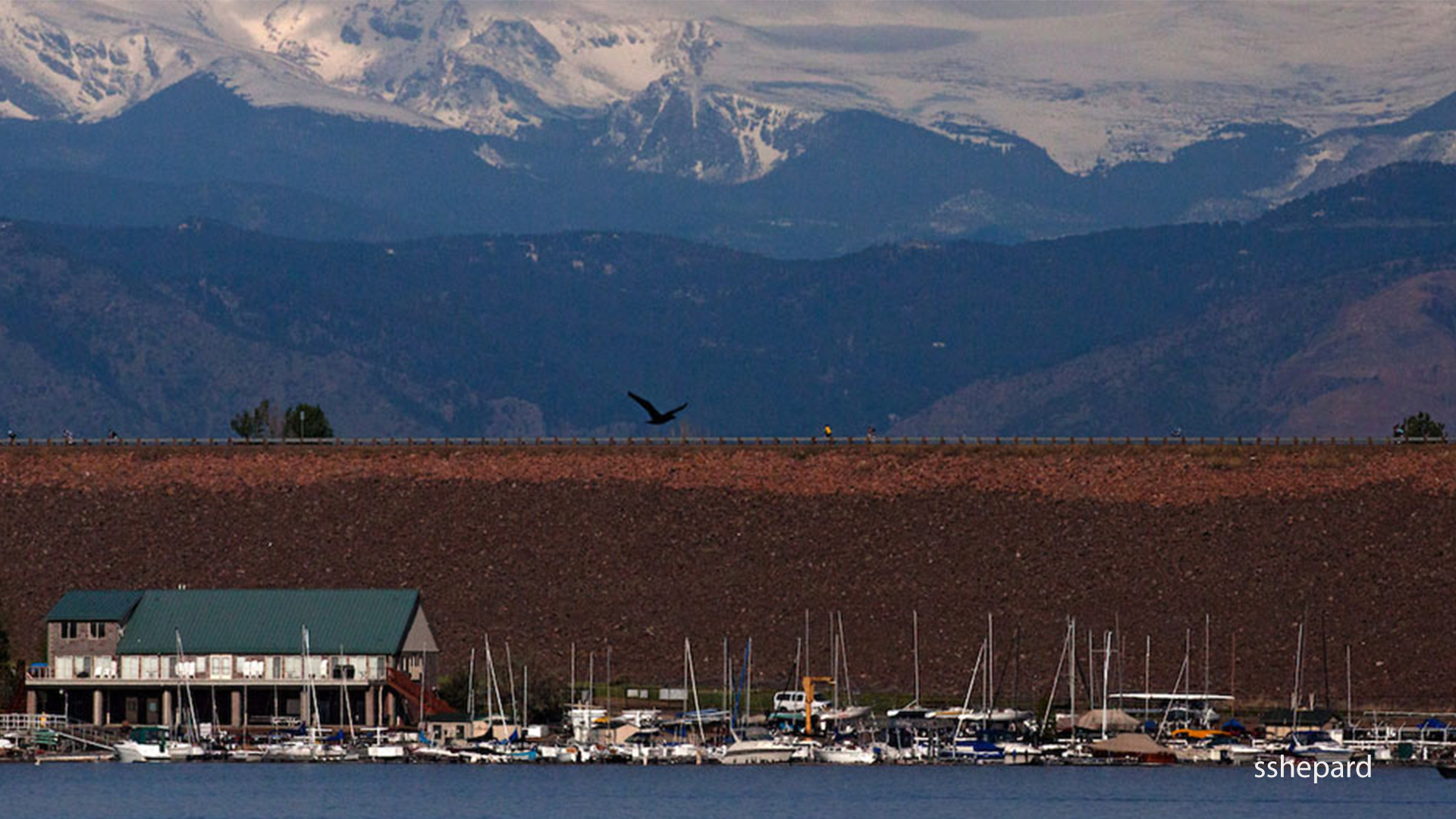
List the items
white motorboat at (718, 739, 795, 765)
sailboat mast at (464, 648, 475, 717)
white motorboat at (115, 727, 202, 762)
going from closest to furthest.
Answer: white motorboat at (718, 739, 795, 765)
white motorboat at (115, 727, 202, 762)
sailboat mast at (464, 648, 475, 717)

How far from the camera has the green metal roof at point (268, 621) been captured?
141m

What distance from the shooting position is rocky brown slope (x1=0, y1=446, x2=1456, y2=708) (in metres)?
152

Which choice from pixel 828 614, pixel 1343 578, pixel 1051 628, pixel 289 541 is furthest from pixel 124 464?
pixel 1343 578

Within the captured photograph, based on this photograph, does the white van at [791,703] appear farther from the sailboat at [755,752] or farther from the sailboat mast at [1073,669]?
the sailboat mast at [1073,669]

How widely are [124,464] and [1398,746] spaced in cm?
8111

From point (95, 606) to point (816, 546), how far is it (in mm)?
40488

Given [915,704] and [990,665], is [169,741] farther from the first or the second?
[990,665]

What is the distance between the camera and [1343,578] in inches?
6117

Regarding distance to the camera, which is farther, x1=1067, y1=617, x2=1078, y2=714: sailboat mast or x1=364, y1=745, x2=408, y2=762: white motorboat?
x1=1067, y1=617, x2=1078, y2=714: sailboat mast

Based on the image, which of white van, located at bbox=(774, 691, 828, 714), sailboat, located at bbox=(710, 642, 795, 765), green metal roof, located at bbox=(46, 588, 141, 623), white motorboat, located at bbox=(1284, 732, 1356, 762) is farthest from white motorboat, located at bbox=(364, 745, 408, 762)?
white motorboat, located at bbox=(1284, 732, 1356, 762)

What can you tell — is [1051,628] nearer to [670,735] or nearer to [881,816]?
[670,735]

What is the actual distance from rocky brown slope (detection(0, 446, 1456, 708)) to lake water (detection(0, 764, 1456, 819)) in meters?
20.1

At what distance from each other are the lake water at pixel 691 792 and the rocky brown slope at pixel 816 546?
20.1 metres

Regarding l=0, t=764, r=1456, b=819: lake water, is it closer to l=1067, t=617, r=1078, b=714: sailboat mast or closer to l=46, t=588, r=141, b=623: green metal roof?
l=1067, t=617, r=1078, b=714: sailboat mast
